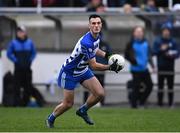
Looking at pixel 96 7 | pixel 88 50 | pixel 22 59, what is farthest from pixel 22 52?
pixel 88 50

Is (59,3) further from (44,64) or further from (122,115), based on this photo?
(122,115)

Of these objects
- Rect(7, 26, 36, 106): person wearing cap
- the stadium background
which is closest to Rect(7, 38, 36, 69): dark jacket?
Rect(7, 26, 36, 106): person wearing cap

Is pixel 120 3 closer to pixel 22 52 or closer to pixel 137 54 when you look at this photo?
pixel 137 54

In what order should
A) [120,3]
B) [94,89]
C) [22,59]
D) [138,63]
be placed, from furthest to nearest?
1. [120,3]
2. [22,59]
3. [138,63]
4. [94,89]

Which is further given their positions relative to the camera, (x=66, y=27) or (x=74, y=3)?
(x=74, y=3)

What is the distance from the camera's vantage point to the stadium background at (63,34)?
77.4ft

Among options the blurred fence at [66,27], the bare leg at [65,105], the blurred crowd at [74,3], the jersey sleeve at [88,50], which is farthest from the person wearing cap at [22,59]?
the jersey sleeve at [88,50]

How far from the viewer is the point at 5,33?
949 inches

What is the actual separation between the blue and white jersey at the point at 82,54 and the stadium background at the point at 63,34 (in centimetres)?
844

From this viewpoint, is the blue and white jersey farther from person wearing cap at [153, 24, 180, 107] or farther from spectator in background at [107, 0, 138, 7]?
spectator in background at [107, 0, 138, 7]

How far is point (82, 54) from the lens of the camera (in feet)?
48.4

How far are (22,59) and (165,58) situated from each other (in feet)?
12.7

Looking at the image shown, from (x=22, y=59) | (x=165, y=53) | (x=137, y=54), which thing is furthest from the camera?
(x=22, y=59)

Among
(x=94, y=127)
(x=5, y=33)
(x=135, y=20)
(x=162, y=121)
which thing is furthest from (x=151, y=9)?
(x=94, y=127)
